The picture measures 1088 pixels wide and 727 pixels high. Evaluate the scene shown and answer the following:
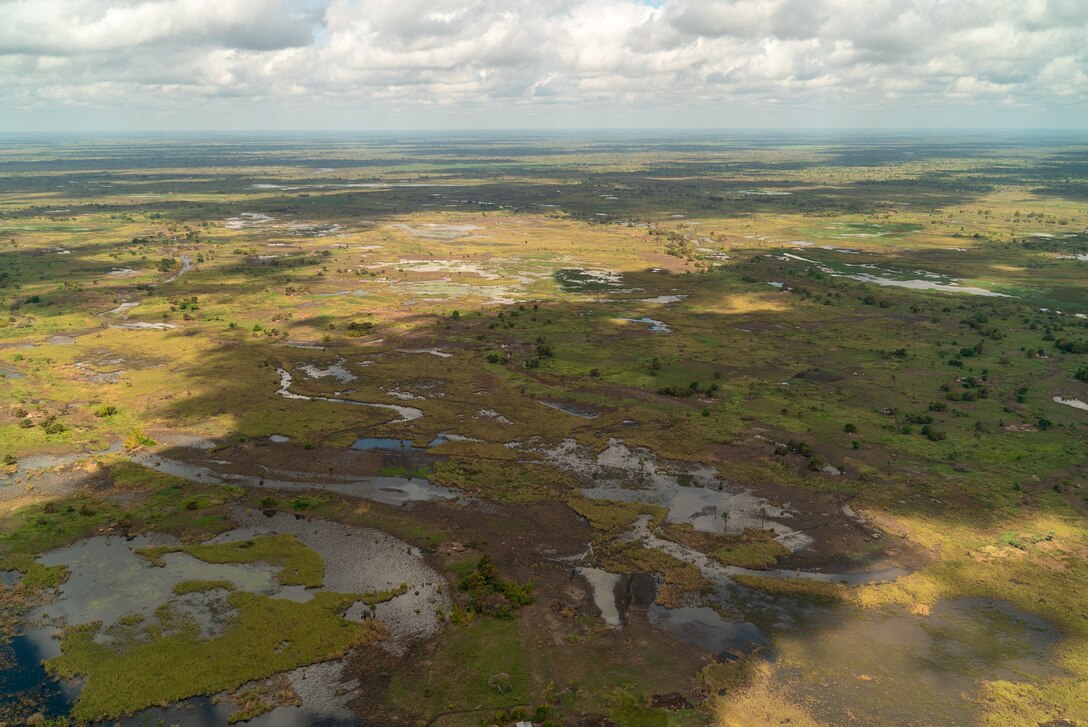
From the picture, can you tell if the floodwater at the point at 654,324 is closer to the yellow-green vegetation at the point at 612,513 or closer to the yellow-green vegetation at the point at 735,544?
the yellow-green vegetation at the point at 612,513

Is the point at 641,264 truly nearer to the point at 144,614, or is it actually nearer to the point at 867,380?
the point at 867,380

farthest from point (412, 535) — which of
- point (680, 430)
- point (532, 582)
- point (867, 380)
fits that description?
point (867, 380)

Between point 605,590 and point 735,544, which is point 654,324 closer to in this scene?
point 735,544

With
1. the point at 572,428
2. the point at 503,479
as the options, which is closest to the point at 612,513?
the point at 503,479

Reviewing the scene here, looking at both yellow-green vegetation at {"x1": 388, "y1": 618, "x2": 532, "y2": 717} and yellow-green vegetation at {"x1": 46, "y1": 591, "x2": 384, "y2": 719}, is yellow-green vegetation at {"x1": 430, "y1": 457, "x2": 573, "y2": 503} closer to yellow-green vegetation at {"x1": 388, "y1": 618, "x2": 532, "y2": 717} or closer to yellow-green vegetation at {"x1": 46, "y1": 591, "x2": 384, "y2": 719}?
yellow-green vegetation at {"x1": 388, "y1": 618, "x2": 532, "y2": 717}

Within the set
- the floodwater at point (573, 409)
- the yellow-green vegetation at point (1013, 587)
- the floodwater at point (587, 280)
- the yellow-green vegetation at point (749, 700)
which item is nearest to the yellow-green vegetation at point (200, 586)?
the yellow-green vegetation at point (749, 700)

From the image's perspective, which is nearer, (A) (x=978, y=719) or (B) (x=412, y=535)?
(A) (x=978, y=719)

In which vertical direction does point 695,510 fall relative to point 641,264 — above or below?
below

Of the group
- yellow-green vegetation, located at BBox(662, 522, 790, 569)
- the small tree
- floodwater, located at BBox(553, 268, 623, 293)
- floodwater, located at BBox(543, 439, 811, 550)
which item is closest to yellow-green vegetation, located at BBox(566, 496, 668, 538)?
floodwater, located at BBox(543, 439, 811, 550)
